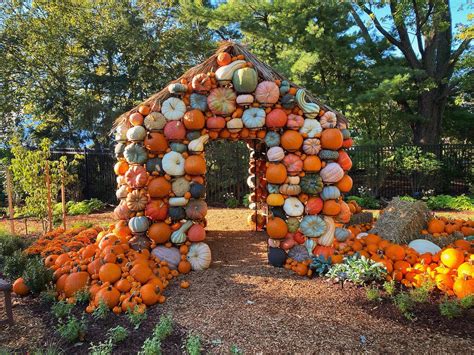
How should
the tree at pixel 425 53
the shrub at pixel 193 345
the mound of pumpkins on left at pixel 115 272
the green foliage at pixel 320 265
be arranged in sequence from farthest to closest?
the tree at pixel 425 53
the green foliage at pixel 320 265
the mound of pumpkins on left at pixel 115 272
the shrub at pixel 193 345

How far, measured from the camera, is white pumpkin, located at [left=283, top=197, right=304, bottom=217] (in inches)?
199

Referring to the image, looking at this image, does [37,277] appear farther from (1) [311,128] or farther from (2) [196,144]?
(1) [311,128]

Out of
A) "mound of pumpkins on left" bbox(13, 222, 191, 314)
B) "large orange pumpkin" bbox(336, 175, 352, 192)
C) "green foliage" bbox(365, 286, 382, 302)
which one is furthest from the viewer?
"large orange pumpkin" bbox(336, 175, 352, 192)

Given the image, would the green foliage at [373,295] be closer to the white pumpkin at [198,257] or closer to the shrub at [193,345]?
the shrub at [193,345]

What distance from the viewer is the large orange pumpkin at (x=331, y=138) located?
197 inches

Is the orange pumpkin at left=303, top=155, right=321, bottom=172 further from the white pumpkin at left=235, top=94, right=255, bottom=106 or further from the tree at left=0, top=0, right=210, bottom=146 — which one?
the tree at left=0, top=0, right=210, bottom=146

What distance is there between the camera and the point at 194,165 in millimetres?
4980

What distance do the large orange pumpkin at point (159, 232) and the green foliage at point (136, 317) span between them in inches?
54.7

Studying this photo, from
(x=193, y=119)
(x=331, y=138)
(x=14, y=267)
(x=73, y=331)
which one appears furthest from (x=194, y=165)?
(x=14, y=267)

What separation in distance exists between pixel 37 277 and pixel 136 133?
2.18 metres

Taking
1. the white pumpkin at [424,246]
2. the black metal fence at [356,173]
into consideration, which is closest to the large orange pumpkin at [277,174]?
the white pumpkin at [424,246]

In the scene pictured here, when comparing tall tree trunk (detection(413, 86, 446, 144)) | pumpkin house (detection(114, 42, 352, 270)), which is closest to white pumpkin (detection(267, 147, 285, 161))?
pumpkin house (detection(114, 42, 352, 270))

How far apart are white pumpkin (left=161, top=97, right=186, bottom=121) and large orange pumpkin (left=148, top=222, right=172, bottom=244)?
1508 mm

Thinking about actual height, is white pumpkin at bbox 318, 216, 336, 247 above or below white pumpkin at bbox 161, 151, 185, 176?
below
